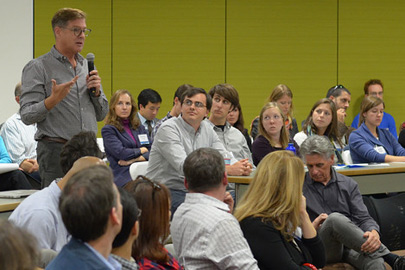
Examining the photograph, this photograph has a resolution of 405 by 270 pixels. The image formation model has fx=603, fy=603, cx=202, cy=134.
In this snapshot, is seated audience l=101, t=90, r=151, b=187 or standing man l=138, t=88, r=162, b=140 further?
standing man l=138, t=88, r=162, b=140

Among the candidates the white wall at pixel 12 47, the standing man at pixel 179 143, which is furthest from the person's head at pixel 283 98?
the white wall at pixel 12 47

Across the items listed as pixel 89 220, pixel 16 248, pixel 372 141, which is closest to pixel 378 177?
pixel 372 141

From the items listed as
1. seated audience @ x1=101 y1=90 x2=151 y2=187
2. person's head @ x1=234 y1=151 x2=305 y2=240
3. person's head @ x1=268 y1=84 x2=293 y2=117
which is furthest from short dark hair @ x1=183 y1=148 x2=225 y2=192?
person's head @ x1=268 y1=84 x2=293 y2=117

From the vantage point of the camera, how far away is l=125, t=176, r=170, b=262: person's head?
2.18m

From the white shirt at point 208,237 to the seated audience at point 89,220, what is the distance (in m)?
0.95

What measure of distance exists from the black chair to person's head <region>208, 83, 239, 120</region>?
1434 mm

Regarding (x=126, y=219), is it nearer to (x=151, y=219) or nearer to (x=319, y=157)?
(x=151, y=219)

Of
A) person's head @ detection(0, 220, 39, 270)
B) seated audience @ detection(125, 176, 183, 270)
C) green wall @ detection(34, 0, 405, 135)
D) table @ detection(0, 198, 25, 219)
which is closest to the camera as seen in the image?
person's head @ detection(0, 220, 39, 270)

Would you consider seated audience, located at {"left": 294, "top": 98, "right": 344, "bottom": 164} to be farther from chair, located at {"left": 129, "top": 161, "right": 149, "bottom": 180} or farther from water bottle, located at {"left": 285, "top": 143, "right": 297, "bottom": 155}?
chair, located at {"left": 129, "top": 161, "right": 149, "bottom": 180}

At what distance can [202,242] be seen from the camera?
8.07 feet

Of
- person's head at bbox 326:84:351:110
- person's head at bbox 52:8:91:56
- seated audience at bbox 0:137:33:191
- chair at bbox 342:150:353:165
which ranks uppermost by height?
person's head at bbox 52:8:91:56

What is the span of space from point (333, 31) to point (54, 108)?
6015 mm

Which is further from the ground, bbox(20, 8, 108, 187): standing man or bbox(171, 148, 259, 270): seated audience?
bbox(20, 8, 108, 187): standing man

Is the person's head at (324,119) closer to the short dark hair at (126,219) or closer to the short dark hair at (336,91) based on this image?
the short dark hair at (336,91)
